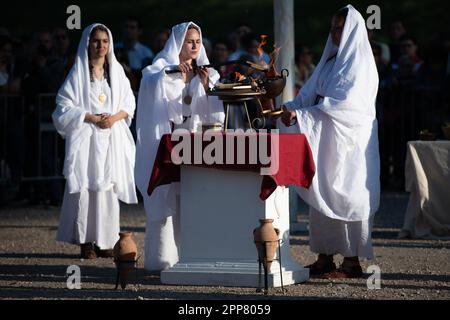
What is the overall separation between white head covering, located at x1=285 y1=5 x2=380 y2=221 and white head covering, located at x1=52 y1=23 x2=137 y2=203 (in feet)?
9.07

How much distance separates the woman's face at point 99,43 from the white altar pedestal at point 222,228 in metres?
2.73

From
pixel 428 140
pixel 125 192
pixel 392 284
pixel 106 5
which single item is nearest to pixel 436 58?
pixel 428 140

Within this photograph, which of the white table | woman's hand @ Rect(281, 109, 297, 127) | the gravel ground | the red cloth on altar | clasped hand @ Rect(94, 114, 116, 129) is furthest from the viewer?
the white table

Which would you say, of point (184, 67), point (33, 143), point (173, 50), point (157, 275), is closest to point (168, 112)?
point (184, 67)

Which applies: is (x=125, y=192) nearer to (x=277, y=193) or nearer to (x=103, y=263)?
(x=103, y=263)

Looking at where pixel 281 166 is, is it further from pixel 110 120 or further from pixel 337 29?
pixel 110 120

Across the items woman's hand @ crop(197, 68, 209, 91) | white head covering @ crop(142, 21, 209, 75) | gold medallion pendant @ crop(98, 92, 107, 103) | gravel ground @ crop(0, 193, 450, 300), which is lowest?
gravel ground @ crop(0, 193, 450, 300)

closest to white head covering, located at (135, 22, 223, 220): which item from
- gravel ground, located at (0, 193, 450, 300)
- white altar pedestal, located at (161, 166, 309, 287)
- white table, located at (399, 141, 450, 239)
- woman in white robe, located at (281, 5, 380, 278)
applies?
white altar pedestal, located at (161, 166, 309, 287)

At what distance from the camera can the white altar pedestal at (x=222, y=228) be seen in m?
11.3

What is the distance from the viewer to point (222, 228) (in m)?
11.4

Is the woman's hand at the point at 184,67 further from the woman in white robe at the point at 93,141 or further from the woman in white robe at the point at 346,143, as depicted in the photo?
the woman in white robe at the point at 93,141

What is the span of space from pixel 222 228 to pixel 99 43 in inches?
126

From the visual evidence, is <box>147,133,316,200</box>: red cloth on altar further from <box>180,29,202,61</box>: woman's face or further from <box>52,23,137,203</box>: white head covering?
<box>52,23,137,203</box>: white head covering

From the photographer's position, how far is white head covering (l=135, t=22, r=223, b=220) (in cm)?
1215
